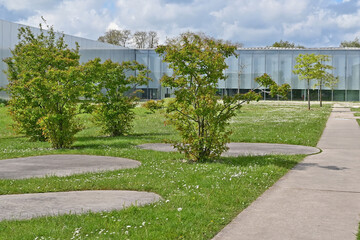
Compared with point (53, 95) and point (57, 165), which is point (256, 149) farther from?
point (53, 95)

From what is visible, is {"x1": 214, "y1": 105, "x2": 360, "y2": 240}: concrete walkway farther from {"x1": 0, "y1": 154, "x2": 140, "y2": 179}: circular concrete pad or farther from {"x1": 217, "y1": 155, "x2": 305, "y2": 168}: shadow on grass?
{"x1": 0, "y1": 154, "x2": 140, "y2": 179}: circular concrete pad

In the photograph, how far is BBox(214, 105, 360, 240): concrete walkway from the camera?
4.95 meters

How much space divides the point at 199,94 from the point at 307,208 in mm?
4764

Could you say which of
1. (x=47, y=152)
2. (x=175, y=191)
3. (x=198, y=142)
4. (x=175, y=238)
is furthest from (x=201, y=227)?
(x=47, y=152)

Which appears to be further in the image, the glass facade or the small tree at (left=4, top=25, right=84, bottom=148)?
→ the glass facade

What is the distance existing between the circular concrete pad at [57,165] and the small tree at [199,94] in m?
1.46

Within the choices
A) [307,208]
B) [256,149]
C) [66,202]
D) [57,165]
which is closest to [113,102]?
[256,149]

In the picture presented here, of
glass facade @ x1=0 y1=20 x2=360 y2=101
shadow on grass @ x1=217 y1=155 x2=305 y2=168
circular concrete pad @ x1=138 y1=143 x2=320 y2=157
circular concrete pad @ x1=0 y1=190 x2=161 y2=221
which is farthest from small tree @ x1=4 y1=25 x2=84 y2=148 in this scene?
glass facade @ x1=0 y1=20 x2=360 y2=101

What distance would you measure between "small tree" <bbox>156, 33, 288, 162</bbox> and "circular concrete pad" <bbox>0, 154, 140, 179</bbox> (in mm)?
1458

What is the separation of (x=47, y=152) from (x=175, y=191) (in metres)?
6.57

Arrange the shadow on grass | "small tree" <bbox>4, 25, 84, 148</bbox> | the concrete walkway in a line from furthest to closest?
"small tree" <bbox>4, 25, 84, 148</bbox>
the shadow on grass
the concrete walkway

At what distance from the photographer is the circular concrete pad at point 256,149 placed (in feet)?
38.9

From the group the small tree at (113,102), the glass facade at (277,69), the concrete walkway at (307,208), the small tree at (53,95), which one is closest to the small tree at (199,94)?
the concrete walkway at (307,208)

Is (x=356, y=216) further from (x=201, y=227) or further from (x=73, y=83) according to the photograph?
(x=73, y=83)
